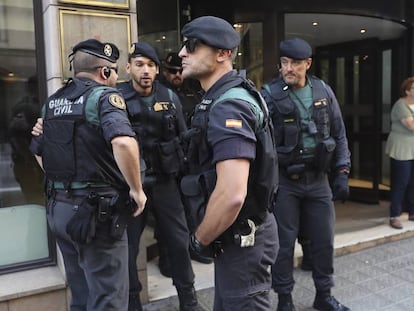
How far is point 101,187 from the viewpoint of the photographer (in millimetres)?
2449

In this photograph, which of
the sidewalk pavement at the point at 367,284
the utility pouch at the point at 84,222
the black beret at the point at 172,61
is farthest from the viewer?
the black beret at the point at 172,61

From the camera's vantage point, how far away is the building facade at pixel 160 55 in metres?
3.10

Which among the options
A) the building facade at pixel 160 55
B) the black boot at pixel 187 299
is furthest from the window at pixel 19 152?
the black boot at pixel 187 299

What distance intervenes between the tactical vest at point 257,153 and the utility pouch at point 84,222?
0.60m

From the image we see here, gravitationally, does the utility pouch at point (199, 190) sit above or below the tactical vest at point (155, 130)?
below

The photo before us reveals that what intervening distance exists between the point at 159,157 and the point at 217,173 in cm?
135

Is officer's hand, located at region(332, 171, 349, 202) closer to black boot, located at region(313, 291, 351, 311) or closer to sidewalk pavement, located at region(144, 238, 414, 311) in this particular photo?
black boot, located at region(313, 291, 351, 311)

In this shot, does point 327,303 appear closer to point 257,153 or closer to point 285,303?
point 285,303


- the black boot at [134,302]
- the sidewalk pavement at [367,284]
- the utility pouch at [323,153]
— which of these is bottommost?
the sidewalk pavement at [367,284]

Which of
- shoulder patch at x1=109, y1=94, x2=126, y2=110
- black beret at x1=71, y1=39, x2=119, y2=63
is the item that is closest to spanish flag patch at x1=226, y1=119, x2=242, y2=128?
shoulder patch at x1=109, y1=94, x2=126, y2=110

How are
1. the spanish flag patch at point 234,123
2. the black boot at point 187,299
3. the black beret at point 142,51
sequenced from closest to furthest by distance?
the spanish flag patch at point 234,123, the black beret at point 142,51, the black boot at point 187,299

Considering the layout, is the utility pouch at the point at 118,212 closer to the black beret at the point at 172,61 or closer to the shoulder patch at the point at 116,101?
the shoulder patch at the point at 116,101

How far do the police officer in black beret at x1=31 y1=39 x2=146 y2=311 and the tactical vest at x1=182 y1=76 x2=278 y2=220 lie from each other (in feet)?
1.46

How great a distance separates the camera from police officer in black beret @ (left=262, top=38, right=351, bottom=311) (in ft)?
10.3
